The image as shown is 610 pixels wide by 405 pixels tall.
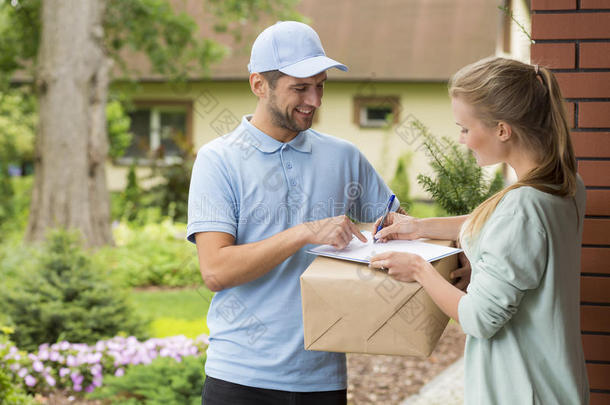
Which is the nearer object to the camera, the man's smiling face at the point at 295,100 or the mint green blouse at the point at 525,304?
the mint green blouse at the point at 525,304

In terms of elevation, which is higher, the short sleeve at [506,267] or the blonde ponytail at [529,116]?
the blonde ponytail at [529,116]

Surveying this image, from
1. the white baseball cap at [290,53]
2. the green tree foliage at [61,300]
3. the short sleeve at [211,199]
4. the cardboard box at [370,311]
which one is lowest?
the green tree foliage at [61,300]

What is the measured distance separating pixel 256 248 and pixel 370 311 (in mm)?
392

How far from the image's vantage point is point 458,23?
16.9 metres

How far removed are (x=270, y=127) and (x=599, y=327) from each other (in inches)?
49.3

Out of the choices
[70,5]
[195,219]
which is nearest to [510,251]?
[195,219]

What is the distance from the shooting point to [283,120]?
2.17 m

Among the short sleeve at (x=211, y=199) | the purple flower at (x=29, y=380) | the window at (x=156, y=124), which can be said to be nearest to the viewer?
the short sleeve at (x=211, y=199)

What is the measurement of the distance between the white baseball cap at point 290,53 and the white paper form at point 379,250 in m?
0.51

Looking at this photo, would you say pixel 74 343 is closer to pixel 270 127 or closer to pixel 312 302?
pixel 270 127

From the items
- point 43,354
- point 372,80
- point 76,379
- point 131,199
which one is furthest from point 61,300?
point 372,80

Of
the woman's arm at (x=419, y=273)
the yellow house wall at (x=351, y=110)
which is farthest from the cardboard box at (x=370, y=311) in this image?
the yellow house wall at (x=351, y=110)

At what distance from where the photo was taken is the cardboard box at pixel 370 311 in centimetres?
173

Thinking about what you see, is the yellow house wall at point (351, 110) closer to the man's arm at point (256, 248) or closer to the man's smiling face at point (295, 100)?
the man's smiling face at point (295, 100)
